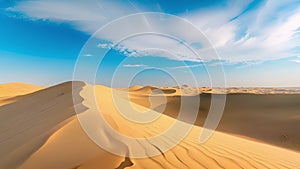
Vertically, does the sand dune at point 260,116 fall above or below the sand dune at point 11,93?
above

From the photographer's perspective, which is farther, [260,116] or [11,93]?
[11,93]

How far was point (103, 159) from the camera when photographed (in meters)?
3.61

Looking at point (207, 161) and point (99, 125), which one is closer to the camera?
point (207, 161)

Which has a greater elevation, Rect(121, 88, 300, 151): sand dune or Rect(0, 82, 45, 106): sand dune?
Rect(121, 88, 300, 151): sand dune

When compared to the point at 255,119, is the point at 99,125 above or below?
below

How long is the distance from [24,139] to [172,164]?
12.9 ft

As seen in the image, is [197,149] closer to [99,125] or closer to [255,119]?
[99,125]

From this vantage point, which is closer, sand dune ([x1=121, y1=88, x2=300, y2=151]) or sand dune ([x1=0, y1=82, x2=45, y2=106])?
sand dune ([x1=121, y1=88, x2=300, y2=151])

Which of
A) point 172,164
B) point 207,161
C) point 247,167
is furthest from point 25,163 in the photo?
point 247,167

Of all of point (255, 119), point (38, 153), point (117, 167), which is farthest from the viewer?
point (255, 119)

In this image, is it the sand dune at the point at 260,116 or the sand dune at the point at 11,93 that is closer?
the sand dune at the point at 260,116

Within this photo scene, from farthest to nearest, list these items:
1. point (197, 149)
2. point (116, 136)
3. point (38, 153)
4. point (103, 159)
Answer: point (197, 149) < point (116, 136) < point (38, 153) < point (103, 159)

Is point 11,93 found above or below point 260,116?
below

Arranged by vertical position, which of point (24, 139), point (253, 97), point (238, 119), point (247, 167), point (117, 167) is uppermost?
point (253, 97)
